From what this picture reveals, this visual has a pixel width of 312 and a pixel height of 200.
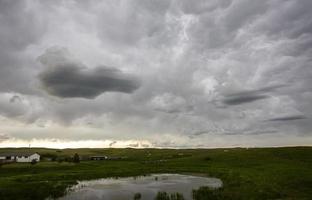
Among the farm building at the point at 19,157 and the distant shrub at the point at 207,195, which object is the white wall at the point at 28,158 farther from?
the distant shrub at the point at 207,195

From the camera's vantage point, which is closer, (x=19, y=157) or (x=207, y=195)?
(x=207, y=195)

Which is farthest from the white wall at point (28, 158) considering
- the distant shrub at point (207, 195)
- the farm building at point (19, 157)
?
the distant shrub at point (207, 195)

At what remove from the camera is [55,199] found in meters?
41.9

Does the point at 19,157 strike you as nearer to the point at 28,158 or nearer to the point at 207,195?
the point at 28,158

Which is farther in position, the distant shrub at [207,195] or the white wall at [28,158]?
the white wall at [28,158]

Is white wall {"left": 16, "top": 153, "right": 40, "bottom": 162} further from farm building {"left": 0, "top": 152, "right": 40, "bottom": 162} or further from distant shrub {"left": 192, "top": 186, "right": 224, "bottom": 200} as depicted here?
distant shrub {"left": 192, "top": 186, "right": 224, "bottom": 200}

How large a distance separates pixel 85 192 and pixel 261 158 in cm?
7421

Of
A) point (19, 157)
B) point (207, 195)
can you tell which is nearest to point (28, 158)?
point (19, 157)

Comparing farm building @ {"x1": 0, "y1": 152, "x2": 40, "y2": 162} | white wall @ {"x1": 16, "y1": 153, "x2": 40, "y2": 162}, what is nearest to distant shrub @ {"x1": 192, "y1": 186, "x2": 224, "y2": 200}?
farm building @ {"x1": 0, "y1": 152, "x2": 40, "y2": 162}

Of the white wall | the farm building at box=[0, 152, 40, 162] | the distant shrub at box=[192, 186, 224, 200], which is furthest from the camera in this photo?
the farm building at box=[0, 152, 40, 162]

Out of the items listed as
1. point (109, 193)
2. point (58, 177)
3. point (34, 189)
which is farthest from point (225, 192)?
point (58, 177)

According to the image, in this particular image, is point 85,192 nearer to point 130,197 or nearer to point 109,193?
point 109,193

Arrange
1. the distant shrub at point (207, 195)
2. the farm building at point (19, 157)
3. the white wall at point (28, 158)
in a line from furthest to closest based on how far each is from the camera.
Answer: the farm building at point (19, 157), the white wall at point (28, 158), the distant shrub at point (207, 195)

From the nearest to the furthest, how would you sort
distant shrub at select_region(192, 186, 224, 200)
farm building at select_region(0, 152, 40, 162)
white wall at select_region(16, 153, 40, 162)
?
1. distant shrub at select_region(192, 186, 224, 200)
2. white wall at select_region(16, 153, 40, 162)
3. farm building at select_region(0, 152, 40, 162)
